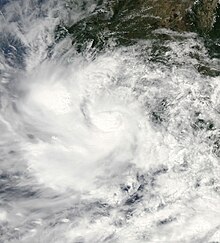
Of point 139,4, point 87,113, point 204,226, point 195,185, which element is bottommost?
point 204,226

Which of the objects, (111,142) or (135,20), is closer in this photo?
(111,142)

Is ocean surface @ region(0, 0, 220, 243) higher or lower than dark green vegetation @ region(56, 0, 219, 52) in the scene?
lower

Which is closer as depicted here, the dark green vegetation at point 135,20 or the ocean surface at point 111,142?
the ocean surface at point 111,142

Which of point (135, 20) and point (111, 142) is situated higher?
point (135, 20)

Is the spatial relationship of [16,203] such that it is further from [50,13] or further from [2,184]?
[50,13]

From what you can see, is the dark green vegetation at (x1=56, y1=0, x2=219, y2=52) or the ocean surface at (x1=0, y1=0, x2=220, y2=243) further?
the dark green vegetation at (x1=56, y1=0, x2=219, y2=52)

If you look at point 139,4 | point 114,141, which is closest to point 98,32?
point 139,4

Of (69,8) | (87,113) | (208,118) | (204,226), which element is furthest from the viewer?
(69,8)

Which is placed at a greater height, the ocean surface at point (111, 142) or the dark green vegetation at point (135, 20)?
the dark green vegetation at point (135, 20)
